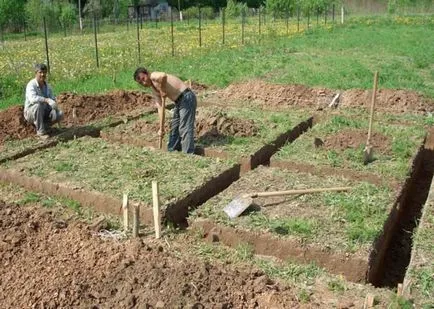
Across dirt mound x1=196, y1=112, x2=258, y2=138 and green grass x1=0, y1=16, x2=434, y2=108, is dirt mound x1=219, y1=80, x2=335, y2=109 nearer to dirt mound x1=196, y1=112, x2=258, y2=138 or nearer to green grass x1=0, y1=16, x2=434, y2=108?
green grass x1=0, y1=16, x2=434, y2=108

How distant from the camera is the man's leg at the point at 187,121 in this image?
22.6ft

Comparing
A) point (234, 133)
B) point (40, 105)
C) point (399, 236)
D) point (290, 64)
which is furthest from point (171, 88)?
point (290, 64)

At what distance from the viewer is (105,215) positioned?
5.31 meters

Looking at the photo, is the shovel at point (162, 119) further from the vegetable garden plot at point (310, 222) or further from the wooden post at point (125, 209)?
the wooden post at point (125, 209)

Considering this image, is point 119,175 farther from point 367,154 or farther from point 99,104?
point 99,104

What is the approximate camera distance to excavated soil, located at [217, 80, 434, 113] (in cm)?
965

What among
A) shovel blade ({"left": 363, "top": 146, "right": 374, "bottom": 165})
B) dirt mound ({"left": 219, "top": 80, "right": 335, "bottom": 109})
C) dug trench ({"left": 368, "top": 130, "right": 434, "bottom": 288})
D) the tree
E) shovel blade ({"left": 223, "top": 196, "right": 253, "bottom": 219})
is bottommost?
dug trench ({"left": 368, "top": 130, "right": 434, "bottom": 288})

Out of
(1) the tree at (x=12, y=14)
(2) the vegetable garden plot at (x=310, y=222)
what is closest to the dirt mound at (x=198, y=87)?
(2) the vegetable garden plot at (x=310, y=222)

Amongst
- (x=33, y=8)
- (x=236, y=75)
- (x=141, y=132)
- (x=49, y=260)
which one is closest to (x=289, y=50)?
(x=236, y=75)

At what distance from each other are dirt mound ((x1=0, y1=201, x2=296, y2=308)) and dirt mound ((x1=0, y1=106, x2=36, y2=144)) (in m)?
3.53

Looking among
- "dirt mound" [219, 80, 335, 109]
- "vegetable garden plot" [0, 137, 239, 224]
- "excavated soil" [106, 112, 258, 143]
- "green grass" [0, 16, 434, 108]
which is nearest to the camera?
"vegetable garden plot" [0, 137, 239, 224]

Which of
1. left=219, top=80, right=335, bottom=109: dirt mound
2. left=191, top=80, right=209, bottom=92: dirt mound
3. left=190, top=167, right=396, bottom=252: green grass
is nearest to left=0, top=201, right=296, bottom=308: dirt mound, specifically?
left=190, top=167, right=396, bottom=252: green grass

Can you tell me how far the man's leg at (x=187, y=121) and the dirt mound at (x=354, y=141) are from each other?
1842 mm

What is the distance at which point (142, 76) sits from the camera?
6.29 meters
